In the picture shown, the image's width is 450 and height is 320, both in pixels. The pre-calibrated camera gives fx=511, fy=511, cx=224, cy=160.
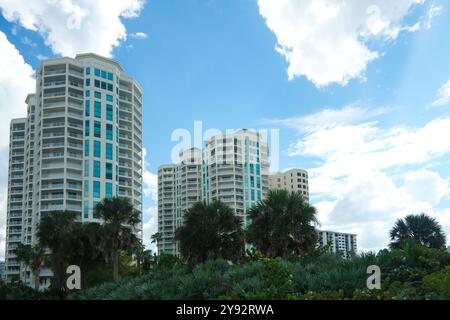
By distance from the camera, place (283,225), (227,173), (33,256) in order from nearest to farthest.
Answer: (283,225)
(33,256)
(227,173)

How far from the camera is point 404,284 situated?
11898 millimetres

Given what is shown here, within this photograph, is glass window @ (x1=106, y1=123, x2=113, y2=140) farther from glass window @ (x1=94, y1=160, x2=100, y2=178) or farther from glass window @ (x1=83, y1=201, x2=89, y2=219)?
glass window @ (x1=83, y1=201, x2=89, y2=219)

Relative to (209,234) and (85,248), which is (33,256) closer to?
(85,248)

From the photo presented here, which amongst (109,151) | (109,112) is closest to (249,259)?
(109,151)

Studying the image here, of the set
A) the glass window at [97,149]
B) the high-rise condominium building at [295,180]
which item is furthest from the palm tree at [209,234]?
the high-rise condominium building at [295,180]

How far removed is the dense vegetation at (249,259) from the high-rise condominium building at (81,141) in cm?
2490

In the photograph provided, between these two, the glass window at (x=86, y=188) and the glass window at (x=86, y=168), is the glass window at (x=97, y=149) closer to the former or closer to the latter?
the glass window at (x=86, y=168)

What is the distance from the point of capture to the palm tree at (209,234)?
35812 mm

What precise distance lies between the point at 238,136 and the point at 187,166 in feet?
75.1

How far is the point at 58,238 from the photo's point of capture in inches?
1924

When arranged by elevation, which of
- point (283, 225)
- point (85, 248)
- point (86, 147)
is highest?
point (86, 147)

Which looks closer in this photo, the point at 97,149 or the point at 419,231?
the point at 419,231

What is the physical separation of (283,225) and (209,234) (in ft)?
18.5
